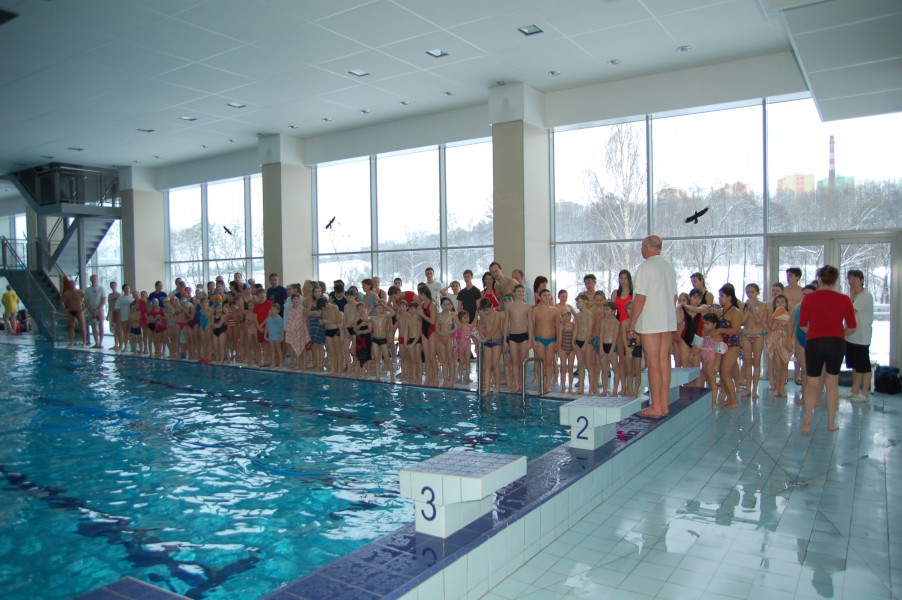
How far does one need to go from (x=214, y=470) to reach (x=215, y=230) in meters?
14.1

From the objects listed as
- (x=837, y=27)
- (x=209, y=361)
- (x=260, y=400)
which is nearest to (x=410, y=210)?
(x=209, y=361)

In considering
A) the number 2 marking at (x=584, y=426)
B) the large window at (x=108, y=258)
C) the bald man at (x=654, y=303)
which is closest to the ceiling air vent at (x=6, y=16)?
the bald man at (x=654, y=303)

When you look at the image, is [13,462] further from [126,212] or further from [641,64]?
[126,212]

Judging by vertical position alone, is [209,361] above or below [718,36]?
below

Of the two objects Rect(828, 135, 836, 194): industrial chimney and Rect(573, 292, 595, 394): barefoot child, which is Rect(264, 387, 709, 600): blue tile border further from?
Rect(828, 135, 836, 194): industrial chimney

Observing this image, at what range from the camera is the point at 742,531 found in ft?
12.2

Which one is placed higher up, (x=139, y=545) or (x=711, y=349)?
(x=711, y=349)

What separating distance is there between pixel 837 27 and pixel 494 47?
4589 millimetres

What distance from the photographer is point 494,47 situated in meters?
9.11

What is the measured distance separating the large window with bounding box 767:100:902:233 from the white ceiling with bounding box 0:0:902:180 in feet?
2.04

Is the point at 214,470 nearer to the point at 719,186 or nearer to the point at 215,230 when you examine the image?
the point at 719,186

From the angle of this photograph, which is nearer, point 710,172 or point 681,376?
point 681,376

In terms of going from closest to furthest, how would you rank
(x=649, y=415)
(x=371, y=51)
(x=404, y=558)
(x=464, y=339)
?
(x=404, y=558)
(x=649, y=415)
(x=464, y=339)
(x=371, y=51)

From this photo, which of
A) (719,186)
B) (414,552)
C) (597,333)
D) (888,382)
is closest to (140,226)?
(597,333)
